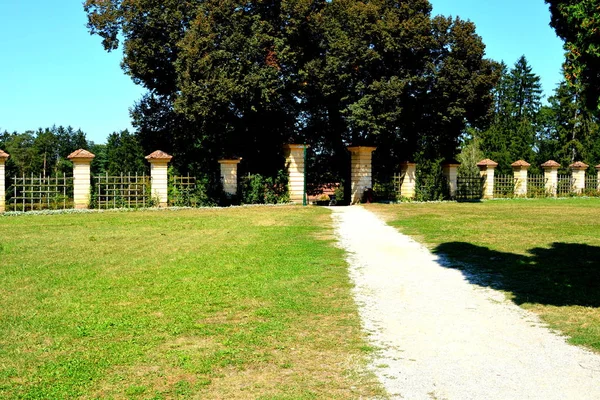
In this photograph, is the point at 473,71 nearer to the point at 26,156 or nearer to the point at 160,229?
the point at 160,229

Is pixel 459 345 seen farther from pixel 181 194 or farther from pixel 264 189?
pixel 264 189

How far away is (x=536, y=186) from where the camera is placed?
121 ft

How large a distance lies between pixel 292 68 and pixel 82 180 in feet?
33.8

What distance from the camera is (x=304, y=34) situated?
82.6 ft

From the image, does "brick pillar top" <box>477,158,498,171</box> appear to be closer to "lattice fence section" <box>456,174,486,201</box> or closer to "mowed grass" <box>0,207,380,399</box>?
"lattice fence section" <box>456,174,486,201</box>

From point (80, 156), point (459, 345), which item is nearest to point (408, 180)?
point (80, 156)

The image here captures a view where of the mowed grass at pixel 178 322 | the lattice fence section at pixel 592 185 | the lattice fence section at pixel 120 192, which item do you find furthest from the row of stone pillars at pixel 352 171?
the lattice fence section at pixel 592 185

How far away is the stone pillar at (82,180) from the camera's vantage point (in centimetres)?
2280

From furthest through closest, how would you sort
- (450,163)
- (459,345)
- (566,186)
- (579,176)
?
(579,176) → (566,186) → (450,163) → (459,345)

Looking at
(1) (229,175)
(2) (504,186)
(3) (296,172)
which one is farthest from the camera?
(2) (504,186)

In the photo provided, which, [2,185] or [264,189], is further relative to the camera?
[264,189]

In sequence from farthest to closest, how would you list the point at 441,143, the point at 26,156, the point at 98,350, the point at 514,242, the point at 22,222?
the point at 26,156, the point at 441,143, the point at 22,222, the point at 514,242, the point at 98,350

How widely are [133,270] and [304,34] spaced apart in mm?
18384

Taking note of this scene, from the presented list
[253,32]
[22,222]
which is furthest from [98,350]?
[253,32]
